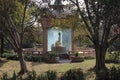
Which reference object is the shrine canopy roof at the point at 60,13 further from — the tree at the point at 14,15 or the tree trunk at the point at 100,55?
the tree trunk at the point at 100,55

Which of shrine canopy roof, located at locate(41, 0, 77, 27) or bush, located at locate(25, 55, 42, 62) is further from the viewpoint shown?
bush, located at locate(25, 55, 42, 62)

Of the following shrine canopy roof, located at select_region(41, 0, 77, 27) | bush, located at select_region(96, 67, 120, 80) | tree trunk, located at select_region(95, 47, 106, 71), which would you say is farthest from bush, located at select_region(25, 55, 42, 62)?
bush, located at select_region(96, 67, 120, 80)

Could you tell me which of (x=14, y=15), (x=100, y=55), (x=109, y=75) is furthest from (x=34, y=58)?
(x=109, y=75)

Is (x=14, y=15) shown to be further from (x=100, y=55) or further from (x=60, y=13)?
(x=100, y=55)

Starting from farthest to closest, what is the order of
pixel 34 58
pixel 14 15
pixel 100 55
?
pixel 34 58, pixel 14 15, pixel 100 55

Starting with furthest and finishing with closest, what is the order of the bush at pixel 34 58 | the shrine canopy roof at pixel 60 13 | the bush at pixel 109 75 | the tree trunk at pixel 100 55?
1. the bush at pixel 34 58
2. the tree trunk at pixel 100 55
3. the shrine canopy roof at pixel 60 13
4. the bush at pixel 109 75

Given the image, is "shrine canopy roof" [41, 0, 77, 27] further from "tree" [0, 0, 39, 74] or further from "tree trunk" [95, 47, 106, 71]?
"tree trunk" [95, 47, 106, 71]

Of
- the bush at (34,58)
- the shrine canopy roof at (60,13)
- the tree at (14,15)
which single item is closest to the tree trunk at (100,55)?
the shrine canopy roof at (60,13)

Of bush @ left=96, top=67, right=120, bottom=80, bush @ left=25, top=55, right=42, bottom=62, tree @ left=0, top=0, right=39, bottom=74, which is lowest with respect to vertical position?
bush @ left=96, top=67, right=120, bottom=80

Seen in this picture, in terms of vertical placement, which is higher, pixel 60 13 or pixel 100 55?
pixel 60 13

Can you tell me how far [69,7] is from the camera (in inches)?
738

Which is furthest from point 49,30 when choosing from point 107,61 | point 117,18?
point 117,18

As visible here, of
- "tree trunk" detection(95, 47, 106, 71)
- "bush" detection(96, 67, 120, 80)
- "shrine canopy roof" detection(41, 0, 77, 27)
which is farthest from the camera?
"tree trunk" detection(95, 47, 106, 71)

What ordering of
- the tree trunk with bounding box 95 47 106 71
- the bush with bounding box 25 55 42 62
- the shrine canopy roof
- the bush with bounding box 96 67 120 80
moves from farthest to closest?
the bush with bounding box 25 55 42 62 → the tree trunk with bounding box 95 47 106 71 → the shrine canopy roof → the bush with bounding box 96 67 120 80
